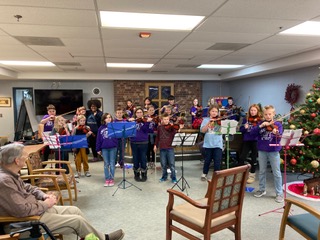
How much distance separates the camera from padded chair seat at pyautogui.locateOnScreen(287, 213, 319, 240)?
6.37 feet

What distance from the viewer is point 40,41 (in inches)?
155

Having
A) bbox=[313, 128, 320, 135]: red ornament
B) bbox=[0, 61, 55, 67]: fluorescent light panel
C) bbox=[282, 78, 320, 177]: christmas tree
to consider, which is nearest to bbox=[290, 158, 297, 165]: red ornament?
bbox=[282, 78, 320, 177]: christmas tree

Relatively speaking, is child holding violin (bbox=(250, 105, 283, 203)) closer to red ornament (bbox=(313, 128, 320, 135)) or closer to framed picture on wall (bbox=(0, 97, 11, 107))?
red ornament (bbox=(313, 128, 320, 135))

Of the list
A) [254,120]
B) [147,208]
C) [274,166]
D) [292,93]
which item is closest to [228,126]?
[254,120]

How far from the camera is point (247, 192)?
3.97m

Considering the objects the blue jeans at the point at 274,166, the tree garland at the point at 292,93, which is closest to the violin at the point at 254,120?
the blue jeans at the point at 274,166

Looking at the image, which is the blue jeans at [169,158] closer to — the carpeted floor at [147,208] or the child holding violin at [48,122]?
the carpeted floor at [147,208]

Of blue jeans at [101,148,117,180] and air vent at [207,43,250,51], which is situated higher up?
air vent at [207,43,250,51]

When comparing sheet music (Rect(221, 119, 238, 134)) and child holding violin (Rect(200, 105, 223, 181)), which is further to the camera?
child holding violin (Rect(200, 105, 223, 181))

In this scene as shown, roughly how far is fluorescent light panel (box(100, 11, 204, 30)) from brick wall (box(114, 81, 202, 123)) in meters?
5.54

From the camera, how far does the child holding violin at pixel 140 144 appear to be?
14.8 feet

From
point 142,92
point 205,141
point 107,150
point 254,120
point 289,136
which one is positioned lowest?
point 107,150

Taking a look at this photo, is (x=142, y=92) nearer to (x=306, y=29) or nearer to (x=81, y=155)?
(x=81, y=155)

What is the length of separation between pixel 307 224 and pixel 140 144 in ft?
9.72
